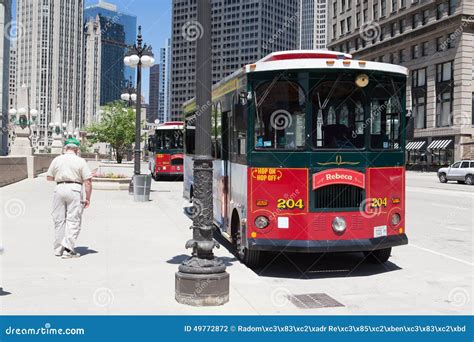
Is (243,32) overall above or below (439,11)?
below

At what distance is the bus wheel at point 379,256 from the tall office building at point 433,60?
52443 mm

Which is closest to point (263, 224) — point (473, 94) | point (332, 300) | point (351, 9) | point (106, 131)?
point (332, 300)

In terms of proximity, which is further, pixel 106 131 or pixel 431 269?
pixel 106 131

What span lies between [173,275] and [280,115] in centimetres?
283

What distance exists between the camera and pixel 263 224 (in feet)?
27.0

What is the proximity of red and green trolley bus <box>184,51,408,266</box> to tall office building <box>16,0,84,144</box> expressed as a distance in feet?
506

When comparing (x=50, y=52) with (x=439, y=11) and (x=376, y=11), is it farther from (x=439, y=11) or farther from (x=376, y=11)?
(x=439, y=11)

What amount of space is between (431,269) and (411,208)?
10.3 meters

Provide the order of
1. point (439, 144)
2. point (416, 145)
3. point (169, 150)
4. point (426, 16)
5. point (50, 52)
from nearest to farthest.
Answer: point (169, 150) → point (439, 144) → point (426, 16) → point (416, 145) → point (50, 52)

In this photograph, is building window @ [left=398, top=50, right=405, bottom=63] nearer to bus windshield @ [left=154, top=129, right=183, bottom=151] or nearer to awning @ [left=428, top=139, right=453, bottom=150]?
awning @ [left=428, top=139, right=453, bottom=150]

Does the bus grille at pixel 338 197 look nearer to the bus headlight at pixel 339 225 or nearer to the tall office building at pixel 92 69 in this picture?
the bus headlight at pixel 339 225

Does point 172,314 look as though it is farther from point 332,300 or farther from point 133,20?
point 133,20

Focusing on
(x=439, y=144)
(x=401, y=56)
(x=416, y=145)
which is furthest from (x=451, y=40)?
(x=416, y=145)

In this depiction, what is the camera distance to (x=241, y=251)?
360 inches
